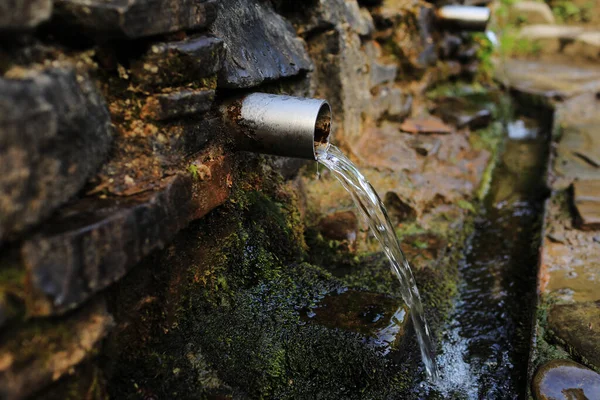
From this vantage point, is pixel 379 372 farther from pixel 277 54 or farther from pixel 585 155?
pixel 585 155

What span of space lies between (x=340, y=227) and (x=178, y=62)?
1479 millimetres

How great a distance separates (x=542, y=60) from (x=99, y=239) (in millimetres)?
7059

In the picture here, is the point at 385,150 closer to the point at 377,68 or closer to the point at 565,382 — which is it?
the point at 377,68

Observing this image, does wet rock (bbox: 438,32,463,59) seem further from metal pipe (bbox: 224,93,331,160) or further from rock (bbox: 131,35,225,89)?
rock (bbox: 131,35,225,89)

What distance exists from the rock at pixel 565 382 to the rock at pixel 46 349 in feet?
5.43

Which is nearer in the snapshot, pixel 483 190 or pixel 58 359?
pixel 58 359

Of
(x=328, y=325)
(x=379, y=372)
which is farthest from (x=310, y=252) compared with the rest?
(x=379, y=372)

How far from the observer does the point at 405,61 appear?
4359 mm

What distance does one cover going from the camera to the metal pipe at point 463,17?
189 inches

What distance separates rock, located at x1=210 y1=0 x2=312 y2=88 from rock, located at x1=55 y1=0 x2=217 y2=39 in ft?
1.12

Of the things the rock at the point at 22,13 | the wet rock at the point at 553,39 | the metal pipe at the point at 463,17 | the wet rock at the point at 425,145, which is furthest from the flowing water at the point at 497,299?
the wet rock at the point at 553,39

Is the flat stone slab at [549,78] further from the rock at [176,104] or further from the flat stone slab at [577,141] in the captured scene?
the rock at [176,104]

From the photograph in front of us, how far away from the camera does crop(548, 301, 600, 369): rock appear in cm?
223

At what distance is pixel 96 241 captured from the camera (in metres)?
1.39
